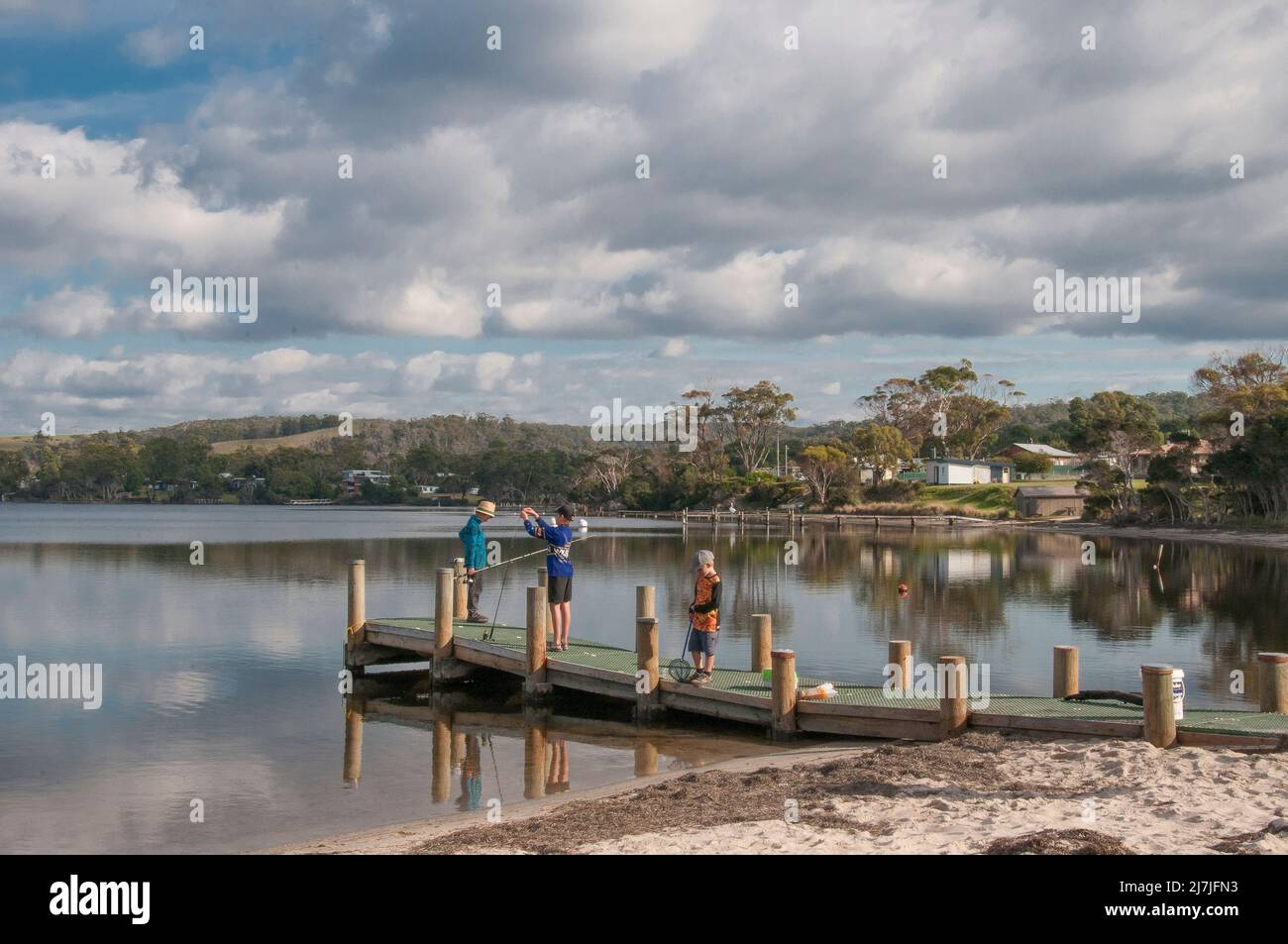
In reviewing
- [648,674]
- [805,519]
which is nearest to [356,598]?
[648,674]

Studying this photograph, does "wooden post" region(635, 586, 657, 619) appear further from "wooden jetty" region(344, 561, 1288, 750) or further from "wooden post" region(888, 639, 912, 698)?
"wooden post" region(888, 639, 912, 698)

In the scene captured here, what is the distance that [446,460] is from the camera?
167m

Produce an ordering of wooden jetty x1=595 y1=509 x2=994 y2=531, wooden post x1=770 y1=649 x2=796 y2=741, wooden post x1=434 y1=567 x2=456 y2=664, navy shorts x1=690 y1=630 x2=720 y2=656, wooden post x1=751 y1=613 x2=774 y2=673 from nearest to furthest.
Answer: wooden post x1=770 y1=649 x2=796 y2=741 < navy shorts x1=690 y1=630 x2=720 y2=656 < wooden post x1=751 y1=613 x2=774 y2=673 < wooden post x1=434 y1=567 x2=456 y2=664 < wooden jetty x1=595 y1=509 x2=994 y2=531

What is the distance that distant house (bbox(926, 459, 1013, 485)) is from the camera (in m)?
102

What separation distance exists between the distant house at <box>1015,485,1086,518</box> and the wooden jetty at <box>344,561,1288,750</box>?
77753 millimetres

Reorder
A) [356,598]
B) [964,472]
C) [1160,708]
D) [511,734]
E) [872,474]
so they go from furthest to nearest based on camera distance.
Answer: [872,474], [964,472], [356,598], [511,734], [1160,708]

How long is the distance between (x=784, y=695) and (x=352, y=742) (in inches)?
244

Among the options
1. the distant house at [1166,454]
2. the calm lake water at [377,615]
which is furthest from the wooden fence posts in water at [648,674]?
the distant house at [1166,454]

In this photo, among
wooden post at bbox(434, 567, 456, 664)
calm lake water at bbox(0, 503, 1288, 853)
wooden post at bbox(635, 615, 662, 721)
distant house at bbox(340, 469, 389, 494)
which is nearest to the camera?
calm lake water at bbox(0, 503, 1288, 853)

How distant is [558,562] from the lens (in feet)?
53.2

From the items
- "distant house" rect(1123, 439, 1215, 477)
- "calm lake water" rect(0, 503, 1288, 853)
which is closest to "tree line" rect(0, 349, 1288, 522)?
"distant house" rect(1123, 439, 1215, 477)

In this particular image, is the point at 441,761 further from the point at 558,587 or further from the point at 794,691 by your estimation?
the point at 794,691
